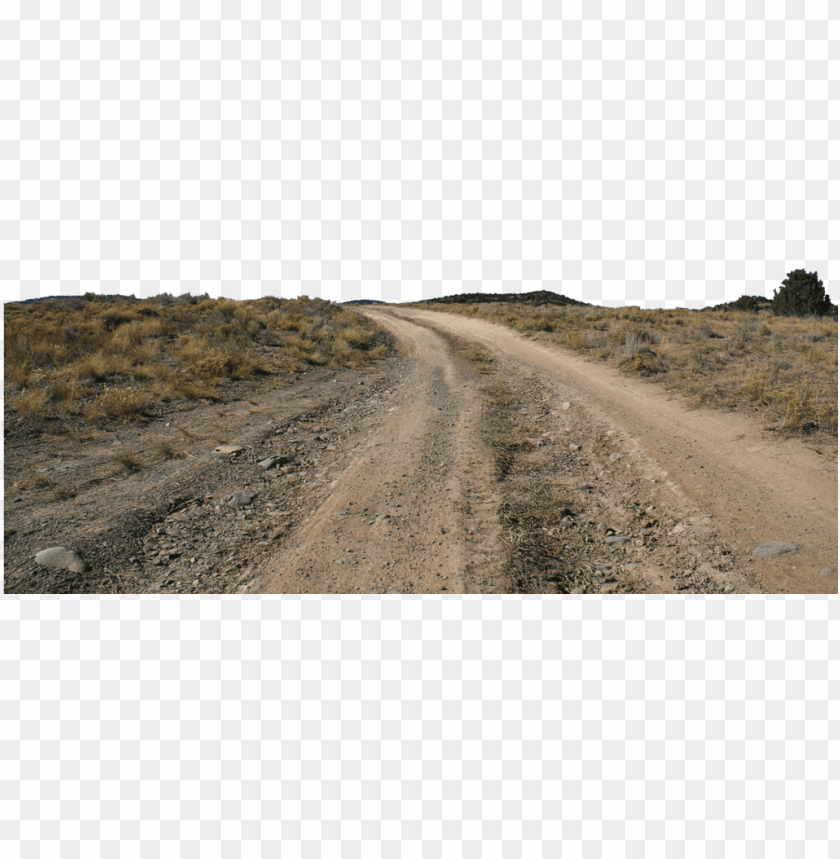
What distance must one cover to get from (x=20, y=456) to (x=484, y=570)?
7514mm

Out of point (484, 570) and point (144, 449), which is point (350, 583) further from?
point (144, 449)

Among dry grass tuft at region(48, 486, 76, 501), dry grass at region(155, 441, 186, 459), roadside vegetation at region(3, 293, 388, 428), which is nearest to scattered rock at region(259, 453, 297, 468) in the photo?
dry grass at region(155, 441, 186, 459)

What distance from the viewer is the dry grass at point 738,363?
7984 mm

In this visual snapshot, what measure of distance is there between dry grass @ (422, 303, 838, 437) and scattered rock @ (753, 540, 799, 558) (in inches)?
140

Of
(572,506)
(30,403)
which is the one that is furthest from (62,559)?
(572,506)

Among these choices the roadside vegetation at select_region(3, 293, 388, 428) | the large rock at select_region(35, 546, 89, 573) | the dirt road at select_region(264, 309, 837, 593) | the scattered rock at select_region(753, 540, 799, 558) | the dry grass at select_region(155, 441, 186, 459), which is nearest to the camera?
the dirt road at select_region(264, 309, 837, 593)

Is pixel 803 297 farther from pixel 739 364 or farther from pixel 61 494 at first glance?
pixel 61 494

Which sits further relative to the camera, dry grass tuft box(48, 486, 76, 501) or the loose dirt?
dry grass tuft box(48, 486, 76, 501)

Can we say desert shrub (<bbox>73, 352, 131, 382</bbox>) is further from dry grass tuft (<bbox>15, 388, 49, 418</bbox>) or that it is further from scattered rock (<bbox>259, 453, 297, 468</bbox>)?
scattered rock (<bbox>259, 453, 297, 468</bbox>)

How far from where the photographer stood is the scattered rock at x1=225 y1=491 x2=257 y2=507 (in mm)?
6086

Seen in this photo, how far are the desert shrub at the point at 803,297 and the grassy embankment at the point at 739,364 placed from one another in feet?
53.3

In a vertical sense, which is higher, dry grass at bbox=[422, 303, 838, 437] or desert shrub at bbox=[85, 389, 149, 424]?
dry grass at bbox=[422, 303, 838, 437]

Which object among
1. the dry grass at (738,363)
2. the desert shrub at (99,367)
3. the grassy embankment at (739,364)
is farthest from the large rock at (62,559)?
the dry grass at (738,363)

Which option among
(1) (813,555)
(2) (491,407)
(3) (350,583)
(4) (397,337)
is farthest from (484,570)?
(4) (397,337)
